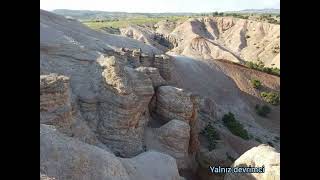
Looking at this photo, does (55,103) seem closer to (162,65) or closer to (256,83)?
(162,65)

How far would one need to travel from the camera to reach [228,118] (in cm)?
2758

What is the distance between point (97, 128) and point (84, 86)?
5.83ft

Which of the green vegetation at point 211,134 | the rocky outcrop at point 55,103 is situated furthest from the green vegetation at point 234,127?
the rocky outcrop at point 55,103

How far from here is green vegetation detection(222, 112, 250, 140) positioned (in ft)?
83.5

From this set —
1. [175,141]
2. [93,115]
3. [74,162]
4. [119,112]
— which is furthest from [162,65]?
[74,162]

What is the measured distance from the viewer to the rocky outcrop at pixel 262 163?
11852mm

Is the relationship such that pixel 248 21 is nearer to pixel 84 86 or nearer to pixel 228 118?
pixel 228 118

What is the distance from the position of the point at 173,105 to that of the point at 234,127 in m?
7.83

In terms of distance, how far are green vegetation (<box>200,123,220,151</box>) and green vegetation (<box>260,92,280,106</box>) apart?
13.5 metres

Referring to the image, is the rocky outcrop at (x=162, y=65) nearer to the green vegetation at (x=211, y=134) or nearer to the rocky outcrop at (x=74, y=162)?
the green vegetation at (x=211, y=134)

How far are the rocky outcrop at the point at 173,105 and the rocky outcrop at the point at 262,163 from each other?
5747 millimetres

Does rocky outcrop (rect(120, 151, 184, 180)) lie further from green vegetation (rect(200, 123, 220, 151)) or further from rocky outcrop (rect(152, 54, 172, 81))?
rocky outcrop (rect(152, 54, 172, 81))
